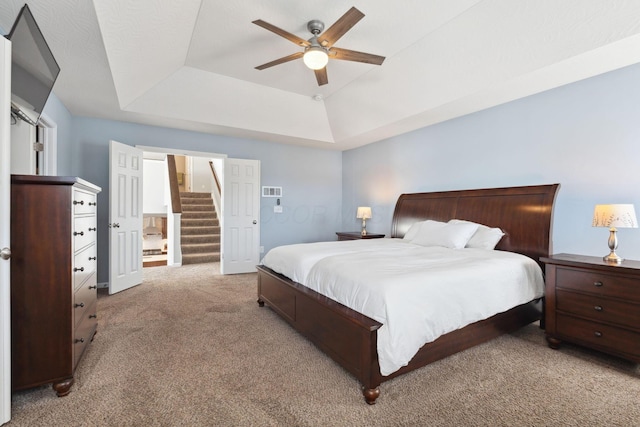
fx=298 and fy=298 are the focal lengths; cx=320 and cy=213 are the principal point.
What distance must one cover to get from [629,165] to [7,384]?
4.61m

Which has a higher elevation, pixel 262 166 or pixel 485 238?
pixel 262 166

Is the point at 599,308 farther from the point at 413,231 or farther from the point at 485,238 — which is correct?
the point at 413,231

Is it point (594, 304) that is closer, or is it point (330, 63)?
point (594, 304)

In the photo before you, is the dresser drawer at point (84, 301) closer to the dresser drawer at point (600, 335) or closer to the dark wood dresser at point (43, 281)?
the dark wood dresser at point (43, 281)

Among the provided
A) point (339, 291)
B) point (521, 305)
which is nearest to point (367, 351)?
point (339, 291)

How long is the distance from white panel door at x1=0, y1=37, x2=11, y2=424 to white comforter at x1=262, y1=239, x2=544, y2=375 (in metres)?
1.80

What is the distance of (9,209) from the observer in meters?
1.51

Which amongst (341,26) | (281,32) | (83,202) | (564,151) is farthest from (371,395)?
(564,151)

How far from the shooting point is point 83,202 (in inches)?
80.3

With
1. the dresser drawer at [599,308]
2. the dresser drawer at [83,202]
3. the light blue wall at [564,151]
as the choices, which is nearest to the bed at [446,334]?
the light blue wall at [564,151]

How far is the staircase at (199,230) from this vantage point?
6.21 meters

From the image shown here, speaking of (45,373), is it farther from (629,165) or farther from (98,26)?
(629,165)

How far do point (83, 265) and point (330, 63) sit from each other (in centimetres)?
321

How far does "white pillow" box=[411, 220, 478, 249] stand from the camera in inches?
128
